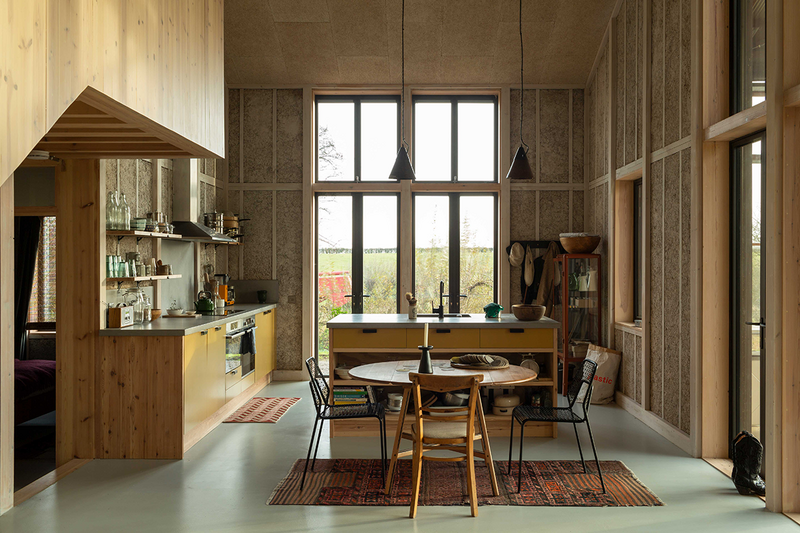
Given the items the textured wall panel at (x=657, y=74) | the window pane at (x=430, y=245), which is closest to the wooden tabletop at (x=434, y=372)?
the textured wall panel at (x=657, y=74)

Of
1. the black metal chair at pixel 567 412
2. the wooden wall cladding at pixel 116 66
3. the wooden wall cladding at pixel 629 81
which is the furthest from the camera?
the wooden wall cladding at pixel 629 81

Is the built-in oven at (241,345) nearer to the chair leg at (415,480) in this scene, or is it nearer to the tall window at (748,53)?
the chair leg at (415,480)

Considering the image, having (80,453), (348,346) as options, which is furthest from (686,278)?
(80,453)

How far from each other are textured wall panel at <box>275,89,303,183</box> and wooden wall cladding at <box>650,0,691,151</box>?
4.37m

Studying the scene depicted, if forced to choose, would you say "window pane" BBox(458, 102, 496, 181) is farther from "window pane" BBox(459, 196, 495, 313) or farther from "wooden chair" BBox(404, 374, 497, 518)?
"wooden chair" BBox(404, 374, 497, 518)

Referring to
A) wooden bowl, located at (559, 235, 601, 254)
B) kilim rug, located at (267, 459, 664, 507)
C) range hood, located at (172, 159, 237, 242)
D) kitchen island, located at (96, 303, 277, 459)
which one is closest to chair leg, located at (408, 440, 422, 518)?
kilim rug, located at (267, 459, 664, 507)

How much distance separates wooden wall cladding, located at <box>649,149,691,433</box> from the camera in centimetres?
507

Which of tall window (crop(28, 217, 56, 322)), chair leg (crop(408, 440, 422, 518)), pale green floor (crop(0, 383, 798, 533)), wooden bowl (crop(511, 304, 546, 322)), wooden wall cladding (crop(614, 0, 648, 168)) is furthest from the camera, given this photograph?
tall window (crop(28, 217, 56, 322))

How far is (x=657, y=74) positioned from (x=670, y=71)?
1.05ft

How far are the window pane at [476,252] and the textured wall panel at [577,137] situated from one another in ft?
3.79

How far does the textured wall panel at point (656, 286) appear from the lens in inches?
220

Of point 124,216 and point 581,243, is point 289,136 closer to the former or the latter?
point 124,216

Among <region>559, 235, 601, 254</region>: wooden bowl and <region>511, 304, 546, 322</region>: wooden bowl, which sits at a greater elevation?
<region>559, 235, 601, 254</region>: wooden bowl

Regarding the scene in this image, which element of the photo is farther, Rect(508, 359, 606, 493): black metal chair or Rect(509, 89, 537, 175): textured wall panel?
Rect(509, 89, 537, 175): textured wall panel
